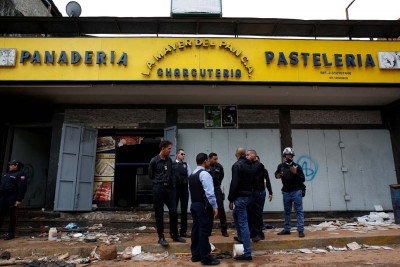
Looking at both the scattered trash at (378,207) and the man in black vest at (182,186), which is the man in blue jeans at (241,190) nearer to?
the man in black vest at (182,186)

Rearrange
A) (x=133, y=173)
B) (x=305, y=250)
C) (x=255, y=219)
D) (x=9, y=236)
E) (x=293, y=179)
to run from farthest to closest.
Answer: (x=133, y=173)
(x=9, y=236)
(x=293, y=179)
(x=255, y=219)
(x=305, y=250)

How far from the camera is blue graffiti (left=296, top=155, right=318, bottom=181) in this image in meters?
9.10

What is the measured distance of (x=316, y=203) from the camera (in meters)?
8.91

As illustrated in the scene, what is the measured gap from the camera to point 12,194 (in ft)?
22.6

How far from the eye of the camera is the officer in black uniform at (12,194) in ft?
22.0

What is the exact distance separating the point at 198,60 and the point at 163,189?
4.05 metres

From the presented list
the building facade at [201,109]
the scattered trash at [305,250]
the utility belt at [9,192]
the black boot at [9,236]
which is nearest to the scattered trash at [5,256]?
the black boot at [9,236]

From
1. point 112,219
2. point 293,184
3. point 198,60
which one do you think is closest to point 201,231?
point 293,184

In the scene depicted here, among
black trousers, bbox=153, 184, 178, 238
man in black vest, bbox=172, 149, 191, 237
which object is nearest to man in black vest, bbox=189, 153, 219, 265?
black trousers, bbox=153, 184, 178, 238

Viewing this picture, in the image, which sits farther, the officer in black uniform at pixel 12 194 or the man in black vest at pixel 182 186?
the officer in black uniform at pixel 12 194

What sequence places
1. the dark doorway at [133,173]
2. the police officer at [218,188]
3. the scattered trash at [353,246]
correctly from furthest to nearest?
the dark doorway at [133,173]
the police officer at [218,188]
the scattered trash at [353,246]

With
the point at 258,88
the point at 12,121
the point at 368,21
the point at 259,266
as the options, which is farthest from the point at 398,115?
the point at 12,121

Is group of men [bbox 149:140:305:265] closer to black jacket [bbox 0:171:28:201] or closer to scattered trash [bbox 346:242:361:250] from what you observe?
scattered trash [bbox 346:242:361:250]

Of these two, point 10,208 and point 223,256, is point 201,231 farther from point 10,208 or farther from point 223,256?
point 10,208
